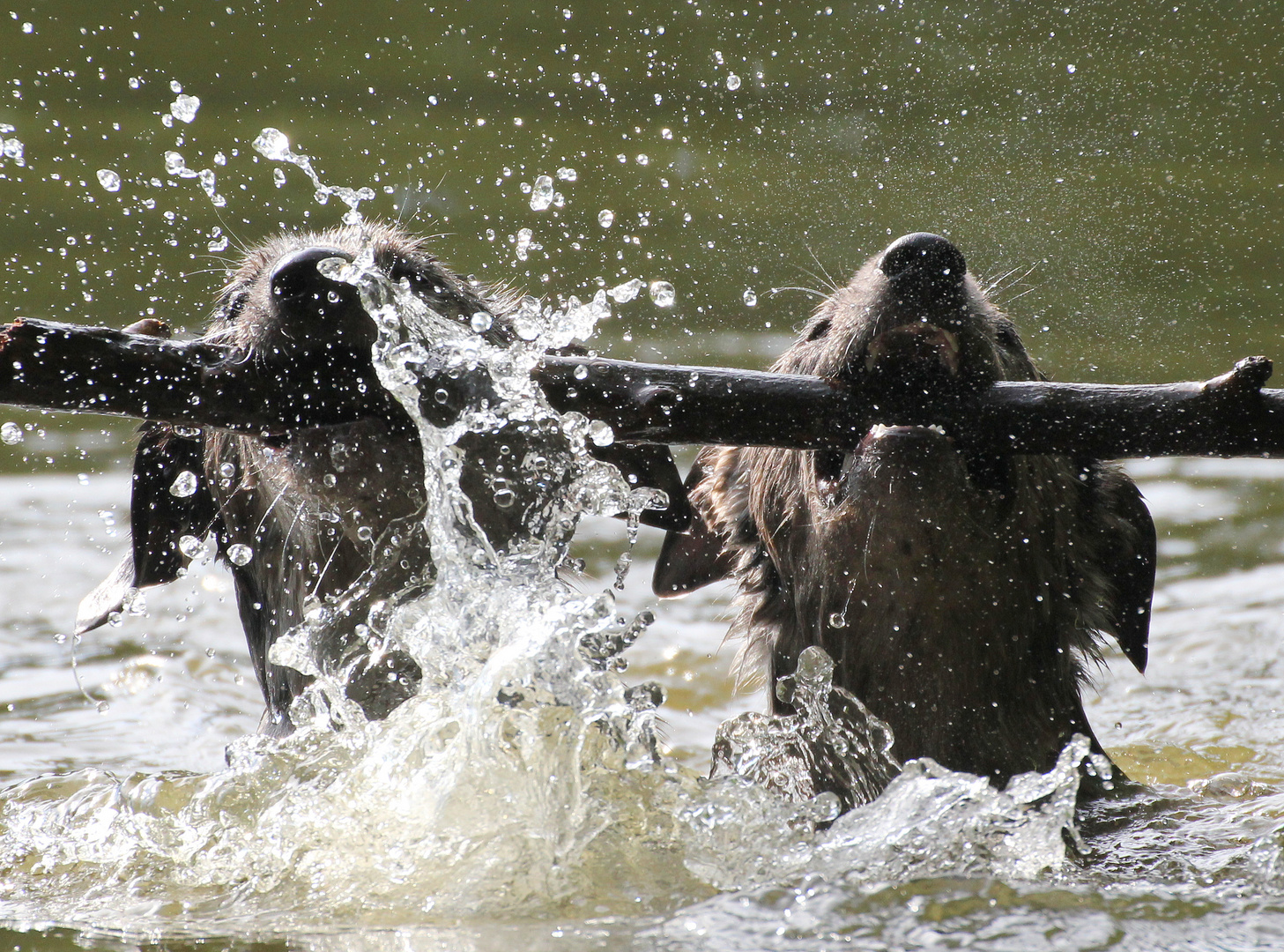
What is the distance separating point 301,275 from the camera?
11.3 feet

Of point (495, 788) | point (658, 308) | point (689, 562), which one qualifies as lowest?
point (495, 788)

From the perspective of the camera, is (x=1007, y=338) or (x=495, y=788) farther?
(x=1007, y=338)

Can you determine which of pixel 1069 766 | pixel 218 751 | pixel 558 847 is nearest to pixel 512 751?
pixel 558 847

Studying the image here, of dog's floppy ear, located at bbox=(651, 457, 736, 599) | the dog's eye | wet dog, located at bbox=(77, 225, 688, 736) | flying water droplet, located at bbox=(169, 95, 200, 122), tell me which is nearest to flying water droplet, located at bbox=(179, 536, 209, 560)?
wet dog, located at bbox=(77, 225, 688, 736)

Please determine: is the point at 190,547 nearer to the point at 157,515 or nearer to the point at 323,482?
the point at 157,515

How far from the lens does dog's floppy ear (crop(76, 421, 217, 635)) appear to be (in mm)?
4074

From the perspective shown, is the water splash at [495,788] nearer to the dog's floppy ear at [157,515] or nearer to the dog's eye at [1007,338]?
the dog's floppy ear at [157,515]

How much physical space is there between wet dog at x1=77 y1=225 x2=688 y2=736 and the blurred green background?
10.9 feet

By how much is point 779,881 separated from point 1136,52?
9.16 meters

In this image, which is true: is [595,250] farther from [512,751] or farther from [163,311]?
[512,751]

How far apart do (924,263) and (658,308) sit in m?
5.09

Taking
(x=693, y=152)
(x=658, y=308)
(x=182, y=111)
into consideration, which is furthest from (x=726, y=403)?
(x=182, y=111)

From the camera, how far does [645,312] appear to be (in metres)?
8.86

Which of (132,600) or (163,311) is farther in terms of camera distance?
(163,311)
